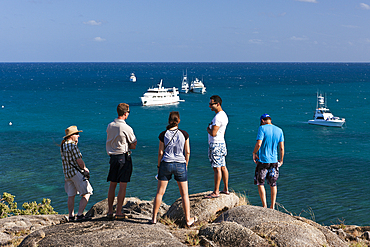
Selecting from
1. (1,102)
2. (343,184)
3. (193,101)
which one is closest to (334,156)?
(343,184)

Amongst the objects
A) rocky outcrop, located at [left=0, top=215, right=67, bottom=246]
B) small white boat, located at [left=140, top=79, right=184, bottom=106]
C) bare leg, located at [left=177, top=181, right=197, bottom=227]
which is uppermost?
bare leg, located at [left=177, top=181, right=197, bottom=227]

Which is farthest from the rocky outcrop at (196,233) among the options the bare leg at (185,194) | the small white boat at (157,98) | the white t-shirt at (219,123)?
the small white boat at (157,98)

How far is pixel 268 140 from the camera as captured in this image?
754 cm

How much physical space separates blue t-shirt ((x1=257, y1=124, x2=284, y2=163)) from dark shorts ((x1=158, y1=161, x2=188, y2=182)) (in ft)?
6.43

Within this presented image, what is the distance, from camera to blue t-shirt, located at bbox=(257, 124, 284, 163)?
7535 millimetres

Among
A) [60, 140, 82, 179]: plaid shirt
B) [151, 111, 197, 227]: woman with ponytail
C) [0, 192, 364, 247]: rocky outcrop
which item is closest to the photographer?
[0, 192, 364, 247]: rocky outcrop

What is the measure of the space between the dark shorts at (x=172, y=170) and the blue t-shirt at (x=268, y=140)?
1960 mm

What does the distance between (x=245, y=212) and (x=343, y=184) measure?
24.0m

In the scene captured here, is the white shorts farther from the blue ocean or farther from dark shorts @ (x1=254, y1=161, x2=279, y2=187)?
dark shorts @ (x1=254, y1=161, x2=279, y2=187)

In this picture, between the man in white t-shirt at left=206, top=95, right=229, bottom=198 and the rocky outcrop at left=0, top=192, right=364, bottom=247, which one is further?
the man in white t-shirt at left=206, top=95, right=229, bottom=198

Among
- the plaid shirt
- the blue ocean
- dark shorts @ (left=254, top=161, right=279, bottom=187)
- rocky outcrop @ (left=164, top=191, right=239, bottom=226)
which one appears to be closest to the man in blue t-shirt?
dark shorts @ (left=254, top=161, right=279, bottom=187)

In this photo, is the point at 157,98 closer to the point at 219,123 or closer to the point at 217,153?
the point at 217,153

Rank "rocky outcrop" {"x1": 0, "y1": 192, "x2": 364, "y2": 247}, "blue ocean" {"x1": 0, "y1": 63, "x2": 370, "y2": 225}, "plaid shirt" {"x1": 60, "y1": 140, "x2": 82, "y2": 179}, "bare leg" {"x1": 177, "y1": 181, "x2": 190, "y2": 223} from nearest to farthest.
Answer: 1. "rocky outcrop" {"x1": 0, "y1": 192, "x2": 364, "y2": 247}
2. "bare leg" {"x1": 177, "y1": 181, "x2": 190, "y2": 223}
3. "plaid shirt" {"x1": 60, "y1": 140, "x2": 82, "y2": 179}
4. "blue ocean" {"x1": 0, "y1": 63, "x2": 370, "y2": 225}

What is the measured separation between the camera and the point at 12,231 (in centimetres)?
757
